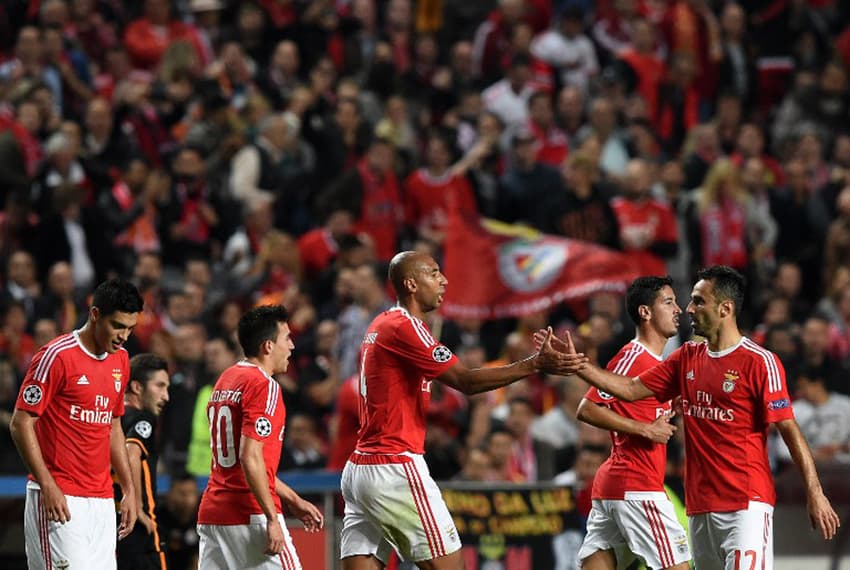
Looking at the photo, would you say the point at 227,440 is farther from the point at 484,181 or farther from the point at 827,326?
the point at 484,181

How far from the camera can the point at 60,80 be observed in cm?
2028

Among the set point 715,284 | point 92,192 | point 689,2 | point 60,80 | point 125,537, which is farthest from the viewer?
point 689,2

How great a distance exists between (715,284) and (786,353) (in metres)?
6.27

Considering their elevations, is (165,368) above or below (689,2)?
below

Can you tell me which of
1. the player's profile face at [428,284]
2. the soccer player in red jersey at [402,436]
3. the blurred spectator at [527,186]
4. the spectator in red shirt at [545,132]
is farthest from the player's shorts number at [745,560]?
the spectator in red shirt at [545,132]

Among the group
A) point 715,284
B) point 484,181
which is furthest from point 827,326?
point 715,284

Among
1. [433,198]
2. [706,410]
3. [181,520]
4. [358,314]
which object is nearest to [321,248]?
[433,198]

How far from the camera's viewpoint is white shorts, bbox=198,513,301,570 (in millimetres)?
9914

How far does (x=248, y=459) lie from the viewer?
9.77m

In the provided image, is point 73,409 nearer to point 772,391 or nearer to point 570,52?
point 772,391

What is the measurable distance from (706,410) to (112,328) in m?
3.35

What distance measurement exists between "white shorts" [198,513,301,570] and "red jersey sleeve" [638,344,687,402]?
7.39ft

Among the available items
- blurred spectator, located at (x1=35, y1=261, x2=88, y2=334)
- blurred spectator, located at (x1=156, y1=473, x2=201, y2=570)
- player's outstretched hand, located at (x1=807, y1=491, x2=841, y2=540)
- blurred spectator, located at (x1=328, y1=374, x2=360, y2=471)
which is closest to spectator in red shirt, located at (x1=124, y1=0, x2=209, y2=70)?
blurred spectator, located at (x1=35, y1=261, x2=88, y2=334)

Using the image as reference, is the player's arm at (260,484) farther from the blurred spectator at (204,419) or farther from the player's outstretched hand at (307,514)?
the blurred spectator at (204,419)
